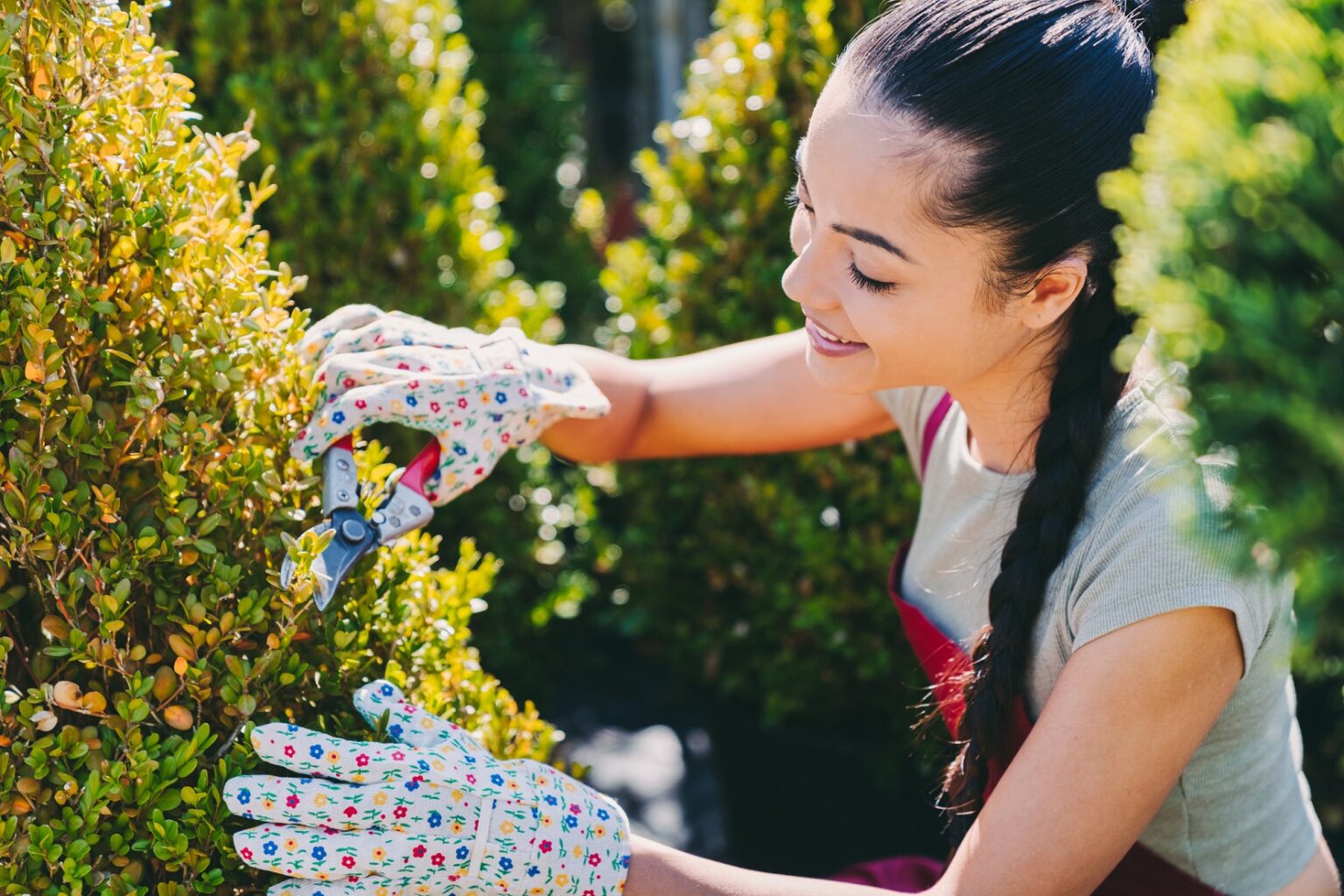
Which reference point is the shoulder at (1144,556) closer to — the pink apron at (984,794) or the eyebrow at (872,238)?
the pink apron at (984,794)

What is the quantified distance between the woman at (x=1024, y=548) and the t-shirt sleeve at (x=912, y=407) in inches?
7.7

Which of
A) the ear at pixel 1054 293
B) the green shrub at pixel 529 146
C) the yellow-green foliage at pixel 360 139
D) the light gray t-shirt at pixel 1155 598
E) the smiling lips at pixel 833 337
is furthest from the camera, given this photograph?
the green shrub at pixel 529 146

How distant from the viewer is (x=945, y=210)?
1445 mm

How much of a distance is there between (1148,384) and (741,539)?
1.31 meters

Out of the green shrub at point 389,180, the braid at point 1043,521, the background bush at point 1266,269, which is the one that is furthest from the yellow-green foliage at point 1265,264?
the green shrub at point 389,180

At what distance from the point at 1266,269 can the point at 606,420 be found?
129 centimetres

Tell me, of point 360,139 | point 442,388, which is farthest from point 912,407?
point 360,139

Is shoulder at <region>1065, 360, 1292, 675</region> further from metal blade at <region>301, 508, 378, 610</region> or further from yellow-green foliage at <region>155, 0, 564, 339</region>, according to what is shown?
yellow-green foliage at <region>155, 0, 564, 339</region>

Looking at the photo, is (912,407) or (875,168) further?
(912,407)

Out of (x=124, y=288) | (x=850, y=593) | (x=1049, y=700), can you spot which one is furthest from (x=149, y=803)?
(x=850, y=593)

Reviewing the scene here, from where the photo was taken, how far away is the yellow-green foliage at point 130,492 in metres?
1.25

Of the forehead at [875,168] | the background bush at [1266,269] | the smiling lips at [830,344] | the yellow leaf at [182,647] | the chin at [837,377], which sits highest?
the background bush at [1266,269]

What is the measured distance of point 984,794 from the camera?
1.64 metres

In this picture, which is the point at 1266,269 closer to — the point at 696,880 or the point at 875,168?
the point at 875,168
